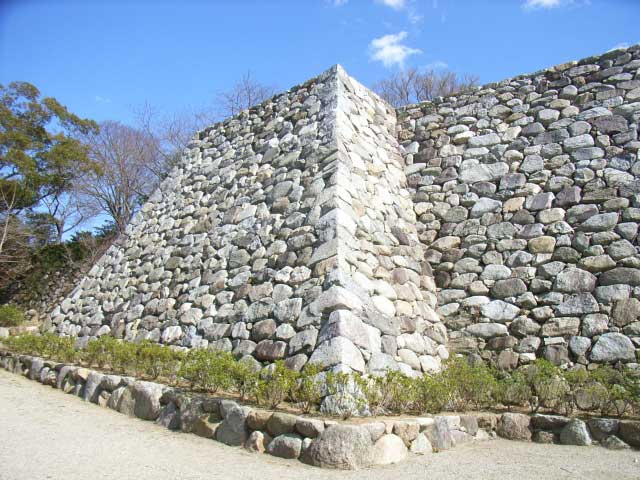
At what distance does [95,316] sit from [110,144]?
414 inches

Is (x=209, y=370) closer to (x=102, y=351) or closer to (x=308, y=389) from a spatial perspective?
(x=308, y=389)

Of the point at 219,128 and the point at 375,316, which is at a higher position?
the point at 219,128

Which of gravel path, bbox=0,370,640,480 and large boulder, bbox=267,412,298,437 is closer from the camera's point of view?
gravel path, bbox=0,370,640,480

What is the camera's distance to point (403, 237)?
5.81m

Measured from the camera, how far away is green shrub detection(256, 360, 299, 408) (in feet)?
11.4

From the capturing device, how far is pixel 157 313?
5871 mm

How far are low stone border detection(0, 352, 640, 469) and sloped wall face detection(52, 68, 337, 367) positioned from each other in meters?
0.78

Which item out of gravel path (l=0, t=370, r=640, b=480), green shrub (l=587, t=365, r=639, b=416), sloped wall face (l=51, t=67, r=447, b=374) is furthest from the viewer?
sloped wall face (l=51, t=67, r=447, b=374)

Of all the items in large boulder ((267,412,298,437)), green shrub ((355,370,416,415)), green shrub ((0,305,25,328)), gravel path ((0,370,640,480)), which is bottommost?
gravel path ((0,370,640,480))

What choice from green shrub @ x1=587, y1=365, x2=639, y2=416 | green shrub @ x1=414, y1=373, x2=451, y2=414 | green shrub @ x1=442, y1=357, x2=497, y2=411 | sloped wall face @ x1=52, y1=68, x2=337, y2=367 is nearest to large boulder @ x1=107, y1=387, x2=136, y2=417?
sloped wall face @ x1=52, y1=68, x2=337, y2=367

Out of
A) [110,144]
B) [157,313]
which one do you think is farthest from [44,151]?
[157,313]

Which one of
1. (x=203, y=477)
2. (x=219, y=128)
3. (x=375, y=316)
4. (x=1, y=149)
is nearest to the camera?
(x=203, y=477)

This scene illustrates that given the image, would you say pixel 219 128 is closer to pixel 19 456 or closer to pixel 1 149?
pixel 19 456

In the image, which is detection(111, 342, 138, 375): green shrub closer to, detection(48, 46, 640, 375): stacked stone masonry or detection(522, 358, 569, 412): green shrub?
detection(48, 46, 640, 375): stacked stone masonry
